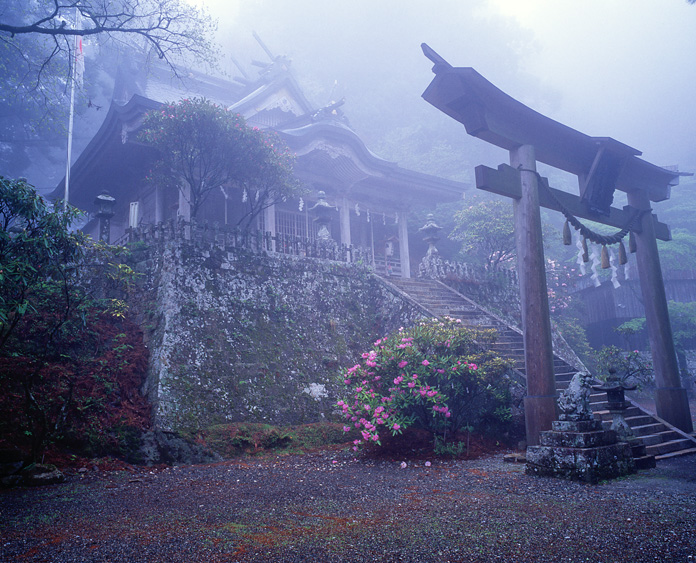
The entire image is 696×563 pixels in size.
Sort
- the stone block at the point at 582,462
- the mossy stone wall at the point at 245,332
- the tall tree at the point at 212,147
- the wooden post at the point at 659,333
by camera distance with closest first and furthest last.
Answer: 1. the stone block at the point at 582,462
2. the wooden post at the point at 659,333
3. the mossy stone wall at the point at 245,332
4. the tall tree at the point at 212,147

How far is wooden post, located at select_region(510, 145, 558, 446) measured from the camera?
599 centimetres

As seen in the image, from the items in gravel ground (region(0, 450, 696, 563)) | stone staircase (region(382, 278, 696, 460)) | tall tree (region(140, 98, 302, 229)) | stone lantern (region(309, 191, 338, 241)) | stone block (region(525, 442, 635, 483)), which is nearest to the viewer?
gravel ground (region(0, 450, 696, 563))

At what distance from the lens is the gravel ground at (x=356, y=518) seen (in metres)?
2.92

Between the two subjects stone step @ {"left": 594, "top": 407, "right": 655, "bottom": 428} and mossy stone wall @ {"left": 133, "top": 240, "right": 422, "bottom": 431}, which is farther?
mossy stone wall @ {"left": 133, "top": 240, "right": 422, "bottom": 431}

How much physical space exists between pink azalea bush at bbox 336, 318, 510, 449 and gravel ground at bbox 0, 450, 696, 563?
1.04m

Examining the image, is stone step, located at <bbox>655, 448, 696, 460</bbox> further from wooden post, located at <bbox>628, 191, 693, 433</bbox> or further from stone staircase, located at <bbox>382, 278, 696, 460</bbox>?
wooden post, located at <bbox>628, 191, 693, 433</bbox>

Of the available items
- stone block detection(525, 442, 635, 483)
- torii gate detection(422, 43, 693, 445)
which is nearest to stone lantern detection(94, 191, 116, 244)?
torii gate detection(422, 43, 693, 445)

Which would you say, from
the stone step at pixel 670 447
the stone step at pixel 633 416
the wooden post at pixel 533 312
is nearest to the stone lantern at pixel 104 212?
the wooden post at pixel 533 312

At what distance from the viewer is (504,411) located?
7500 mm

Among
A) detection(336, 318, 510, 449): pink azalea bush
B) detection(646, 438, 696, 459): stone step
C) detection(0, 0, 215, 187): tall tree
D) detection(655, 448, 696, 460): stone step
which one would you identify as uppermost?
detection(0, 0, 215, 187): tall tree

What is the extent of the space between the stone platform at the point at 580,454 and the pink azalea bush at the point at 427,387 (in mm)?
1583

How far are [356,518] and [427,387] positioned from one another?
3.19 meters

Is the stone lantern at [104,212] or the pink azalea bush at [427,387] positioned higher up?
the stone lantern at [104,212]

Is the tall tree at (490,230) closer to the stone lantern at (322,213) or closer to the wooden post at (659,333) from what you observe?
the stone lantern at (322,213)
